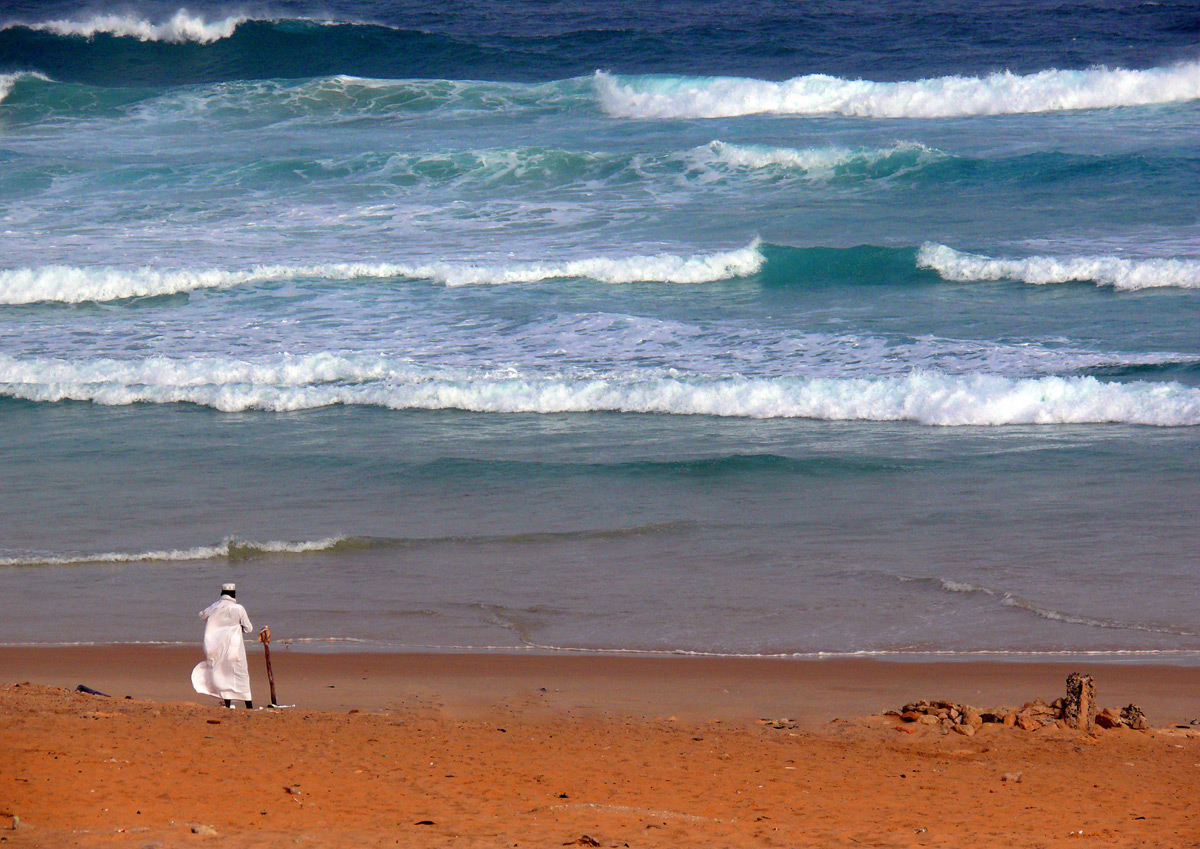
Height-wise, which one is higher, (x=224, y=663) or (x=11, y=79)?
(x=11, y=79)

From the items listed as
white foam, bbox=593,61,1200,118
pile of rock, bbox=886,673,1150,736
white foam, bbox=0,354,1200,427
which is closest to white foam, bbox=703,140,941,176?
white foam, bbox=593,61,1200,118

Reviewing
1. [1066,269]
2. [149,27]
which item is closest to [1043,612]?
[1066,269]

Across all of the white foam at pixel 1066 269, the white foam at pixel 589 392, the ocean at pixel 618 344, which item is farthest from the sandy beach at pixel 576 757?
the white foam at pixel 1066 269

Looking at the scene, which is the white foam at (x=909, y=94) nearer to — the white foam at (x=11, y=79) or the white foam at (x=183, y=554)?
the white foam at (x=11, y=79)

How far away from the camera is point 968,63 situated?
29.5m

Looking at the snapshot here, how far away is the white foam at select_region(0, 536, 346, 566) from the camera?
9234mm

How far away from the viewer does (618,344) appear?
15.2m

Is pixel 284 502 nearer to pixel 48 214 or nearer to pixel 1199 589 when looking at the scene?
pixel 1199 589

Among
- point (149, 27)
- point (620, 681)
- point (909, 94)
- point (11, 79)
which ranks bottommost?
point (620, 681)

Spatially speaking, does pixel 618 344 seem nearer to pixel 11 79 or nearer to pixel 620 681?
pixel 620 681

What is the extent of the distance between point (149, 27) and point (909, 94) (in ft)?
68.3

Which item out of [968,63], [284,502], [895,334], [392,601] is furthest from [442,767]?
[968,63]

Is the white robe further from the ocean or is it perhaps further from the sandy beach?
the ocean

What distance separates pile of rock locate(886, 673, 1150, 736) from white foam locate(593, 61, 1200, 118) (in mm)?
22469
